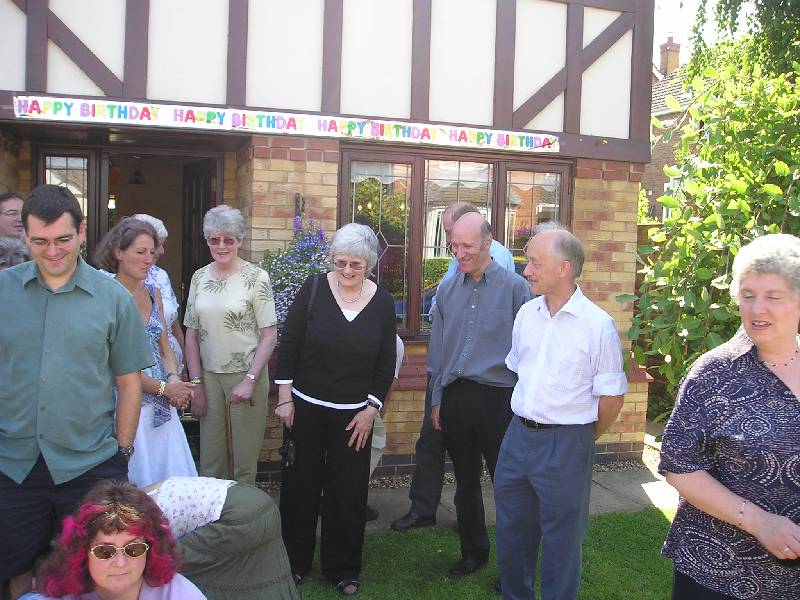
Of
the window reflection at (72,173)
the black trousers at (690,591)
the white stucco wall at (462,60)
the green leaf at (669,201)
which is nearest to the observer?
the black trousers at (690,591)

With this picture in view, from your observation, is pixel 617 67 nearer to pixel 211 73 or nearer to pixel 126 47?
pixel 211 73

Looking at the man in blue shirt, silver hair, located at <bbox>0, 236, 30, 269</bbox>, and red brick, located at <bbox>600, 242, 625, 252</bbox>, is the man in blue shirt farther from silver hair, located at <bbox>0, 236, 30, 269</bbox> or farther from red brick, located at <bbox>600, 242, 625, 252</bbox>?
silver hair, located at <bbox>0, 236, 30, 269</bbox>

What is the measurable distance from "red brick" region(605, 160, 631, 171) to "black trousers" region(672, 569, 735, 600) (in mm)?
4534

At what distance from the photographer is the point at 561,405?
10.5ft

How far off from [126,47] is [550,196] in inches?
137

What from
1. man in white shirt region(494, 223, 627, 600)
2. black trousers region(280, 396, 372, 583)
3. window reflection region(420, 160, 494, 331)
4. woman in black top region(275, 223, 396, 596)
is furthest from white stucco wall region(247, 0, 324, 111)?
man in white shirt region(494, 223, 627, 600)

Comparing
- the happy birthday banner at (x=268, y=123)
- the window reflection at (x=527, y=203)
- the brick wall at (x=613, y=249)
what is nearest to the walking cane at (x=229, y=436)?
the happy birthday banner at (x=268, y=123)

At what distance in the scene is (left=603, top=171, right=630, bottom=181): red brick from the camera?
254 inches

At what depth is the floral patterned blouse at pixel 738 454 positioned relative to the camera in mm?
2211

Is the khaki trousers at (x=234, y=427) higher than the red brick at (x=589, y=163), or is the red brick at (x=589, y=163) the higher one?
the red brick at (x=589, y=163)

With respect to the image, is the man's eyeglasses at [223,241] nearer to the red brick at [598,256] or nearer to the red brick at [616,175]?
the red brick at [598,256]

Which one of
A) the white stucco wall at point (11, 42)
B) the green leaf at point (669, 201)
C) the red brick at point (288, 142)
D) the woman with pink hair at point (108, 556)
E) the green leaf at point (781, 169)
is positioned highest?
the white stucco wall at point (11, 42)

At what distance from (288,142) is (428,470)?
2.59 m

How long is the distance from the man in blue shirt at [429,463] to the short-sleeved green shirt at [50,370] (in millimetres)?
2262
